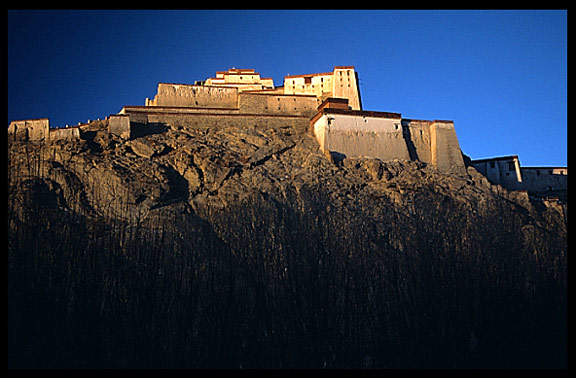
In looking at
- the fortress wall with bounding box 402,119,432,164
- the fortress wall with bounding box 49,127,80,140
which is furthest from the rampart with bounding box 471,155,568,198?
the fortress wall with bounding box 49,127,80,140

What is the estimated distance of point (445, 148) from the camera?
3866 centimetres

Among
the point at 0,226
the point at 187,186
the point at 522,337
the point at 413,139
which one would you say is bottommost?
the point at 522,337

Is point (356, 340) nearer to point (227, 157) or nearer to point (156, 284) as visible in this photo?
point (156, 284)

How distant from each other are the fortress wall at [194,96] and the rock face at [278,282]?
1043 cm

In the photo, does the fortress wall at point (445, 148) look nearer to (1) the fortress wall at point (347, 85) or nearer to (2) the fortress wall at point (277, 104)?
(1) the fortress wall at point (347, 85)

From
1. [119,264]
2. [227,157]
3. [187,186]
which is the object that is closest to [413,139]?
[227,157]

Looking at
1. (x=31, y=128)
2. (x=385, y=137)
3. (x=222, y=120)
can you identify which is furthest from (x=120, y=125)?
(x=385, y=137)

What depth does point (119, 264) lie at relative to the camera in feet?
61.4

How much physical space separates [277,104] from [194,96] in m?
4.96

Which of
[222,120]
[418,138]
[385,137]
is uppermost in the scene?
[222,120]

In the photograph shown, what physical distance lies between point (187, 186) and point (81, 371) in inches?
631

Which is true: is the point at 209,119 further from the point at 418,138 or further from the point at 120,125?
the point at 418,138

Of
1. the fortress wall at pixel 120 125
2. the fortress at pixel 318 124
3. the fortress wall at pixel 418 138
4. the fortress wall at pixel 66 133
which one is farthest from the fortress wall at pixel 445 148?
the fortress wall at pixel 66 133

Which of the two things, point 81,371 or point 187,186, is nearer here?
point 81,371
